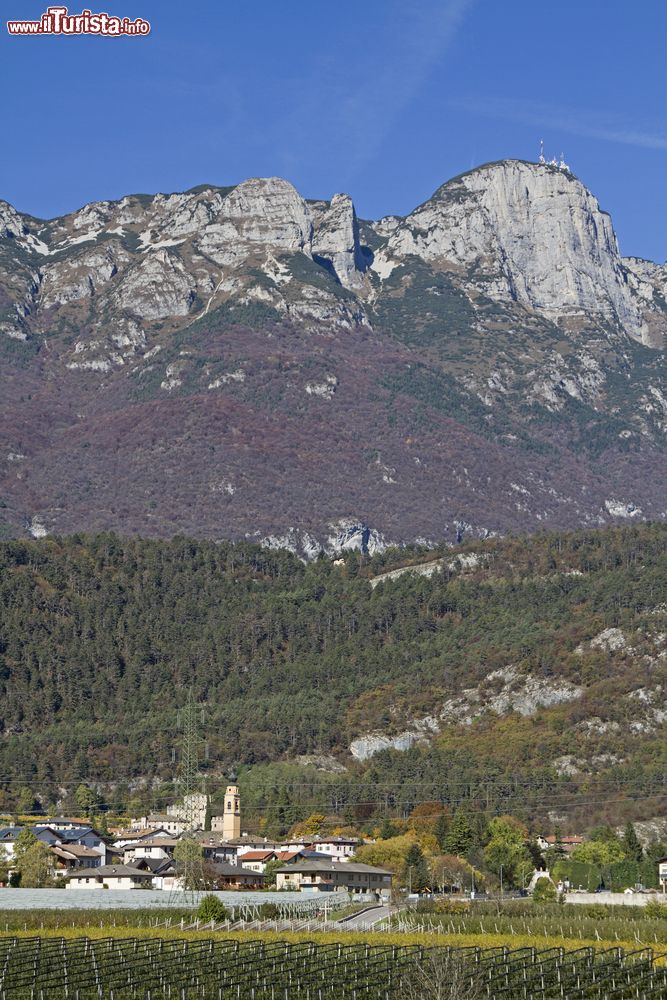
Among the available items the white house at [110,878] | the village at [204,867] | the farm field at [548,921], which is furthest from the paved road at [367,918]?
the white house at [110,878]

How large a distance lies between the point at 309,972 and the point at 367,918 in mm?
39933

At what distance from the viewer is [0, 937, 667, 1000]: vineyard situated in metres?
94.1

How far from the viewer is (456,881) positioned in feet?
596

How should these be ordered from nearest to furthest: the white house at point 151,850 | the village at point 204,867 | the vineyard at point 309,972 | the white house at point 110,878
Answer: the vineyard at point 309,972
the white house at point 110,878
the village at point 204,867
the white house at point 151,850

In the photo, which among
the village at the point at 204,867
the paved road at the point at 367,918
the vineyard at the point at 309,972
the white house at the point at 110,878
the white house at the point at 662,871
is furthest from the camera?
the white house at the point at 662,871

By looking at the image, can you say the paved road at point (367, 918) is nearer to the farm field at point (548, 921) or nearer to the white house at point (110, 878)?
the farm field at point (548, 921)

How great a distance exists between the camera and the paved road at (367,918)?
134125mm

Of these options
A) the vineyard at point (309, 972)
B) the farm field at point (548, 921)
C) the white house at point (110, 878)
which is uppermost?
the white house at point (110, 878)

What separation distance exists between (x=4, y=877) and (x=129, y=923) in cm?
3876

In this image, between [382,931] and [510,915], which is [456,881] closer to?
[510,915]

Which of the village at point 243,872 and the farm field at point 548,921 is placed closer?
the farm field at point 548,921

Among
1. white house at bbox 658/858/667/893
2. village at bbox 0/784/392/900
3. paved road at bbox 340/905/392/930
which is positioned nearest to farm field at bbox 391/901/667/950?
paved road at bbox 340/905/392/930

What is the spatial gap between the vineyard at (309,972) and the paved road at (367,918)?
22712 millimetres

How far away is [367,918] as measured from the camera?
457 feet
